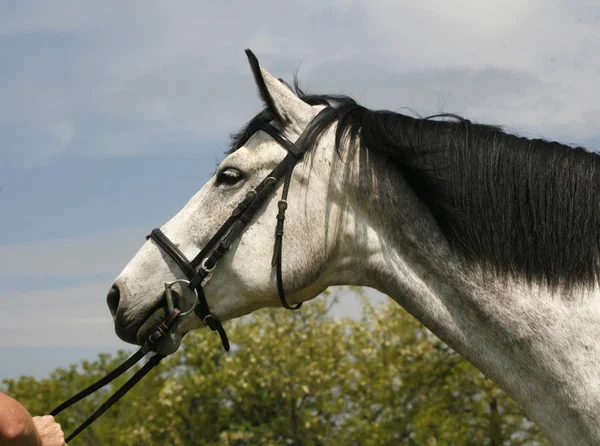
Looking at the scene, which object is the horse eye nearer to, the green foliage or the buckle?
the buckle

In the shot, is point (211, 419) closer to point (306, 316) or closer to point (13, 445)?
point (306, 316)

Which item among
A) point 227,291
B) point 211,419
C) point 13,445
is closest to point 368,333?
point 211,419

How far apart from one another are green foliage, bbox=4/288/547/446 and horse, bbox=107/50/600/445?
9.62 metres

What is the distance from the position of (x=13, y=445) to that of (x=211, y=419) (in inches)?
543

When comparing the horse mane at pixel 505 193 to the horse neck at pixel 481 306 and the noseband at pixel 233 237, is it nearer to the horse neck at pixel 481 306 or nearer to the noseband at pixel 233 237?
the horse neck at pixel 481 306

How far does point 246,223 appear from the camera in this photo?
3.64 m

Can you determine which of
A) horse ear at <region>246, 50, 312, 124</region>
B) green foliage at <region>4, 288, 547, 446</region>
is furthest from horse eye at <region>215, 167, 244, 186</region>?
green foliage at <region>4, 288, 547, 446</region>

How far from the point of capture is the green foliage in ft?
42.5

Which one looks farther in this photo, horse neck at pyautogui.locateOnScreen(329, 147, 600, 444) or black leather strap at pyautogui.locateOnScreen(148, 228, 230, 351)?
black leather strap at pyautogui.locateOnScreen(148, 228, 230, 351)

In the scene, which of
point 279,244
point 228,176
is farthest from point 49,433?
point 228,176

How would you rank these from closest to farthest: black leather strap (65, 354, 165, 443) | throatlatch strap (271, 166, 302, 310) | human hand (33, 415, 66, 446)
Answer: human hand (33, 415, 66, 446) < throatlatch strap (271, 166, 302, 310) < black leather strap (65, 354, 165, 443)

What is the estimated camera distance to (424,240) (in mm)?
3422

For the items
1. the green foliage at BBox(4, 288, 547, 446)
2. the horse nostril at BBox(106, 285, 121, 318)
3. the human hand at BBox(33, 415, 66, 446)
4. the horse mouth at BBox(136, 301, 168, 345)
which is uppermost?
the green foliage at BBox(4, 288, 547, 446)

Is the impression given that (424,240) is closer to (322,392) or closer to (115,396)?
(115,396)
